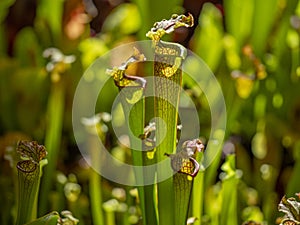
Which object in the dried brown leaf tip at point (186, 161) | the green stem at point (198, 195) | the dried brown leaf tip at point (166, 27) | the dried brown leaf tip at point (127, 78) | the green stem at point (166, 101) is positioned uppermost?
the dried brown leaf tip at point (166, 27)

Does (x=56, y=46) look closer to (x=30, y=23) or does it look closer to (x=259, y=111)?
(x=30, y=23)

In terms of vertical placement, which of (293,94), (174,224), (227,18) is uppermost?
(227,18)

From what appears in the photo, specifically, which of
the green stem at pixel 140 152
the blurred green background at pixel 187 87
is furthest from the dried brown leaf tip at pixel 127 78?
the blurred green background at pixel 187 87

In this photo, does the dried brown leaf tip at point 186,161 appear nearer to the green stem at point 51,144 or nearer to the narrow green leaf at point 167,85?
the narrow green leaf at point 167,85

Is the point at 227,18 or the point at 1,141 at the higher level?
the point at 227,18

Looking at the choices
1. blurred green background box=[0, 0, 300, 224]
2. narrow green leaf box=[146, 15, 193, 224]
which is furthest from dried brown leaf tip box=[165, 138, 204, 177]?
blurred green background box=[0, 0, 300, 224]

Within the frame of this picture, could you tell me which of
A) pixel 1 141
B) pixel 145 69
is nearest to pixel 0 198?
pixel 1 141

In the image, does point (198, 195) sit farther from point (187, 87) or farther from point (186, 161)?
point (187, 87)

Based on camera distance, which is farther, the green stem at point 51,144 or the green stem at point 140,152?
the green stem at point 51,144
